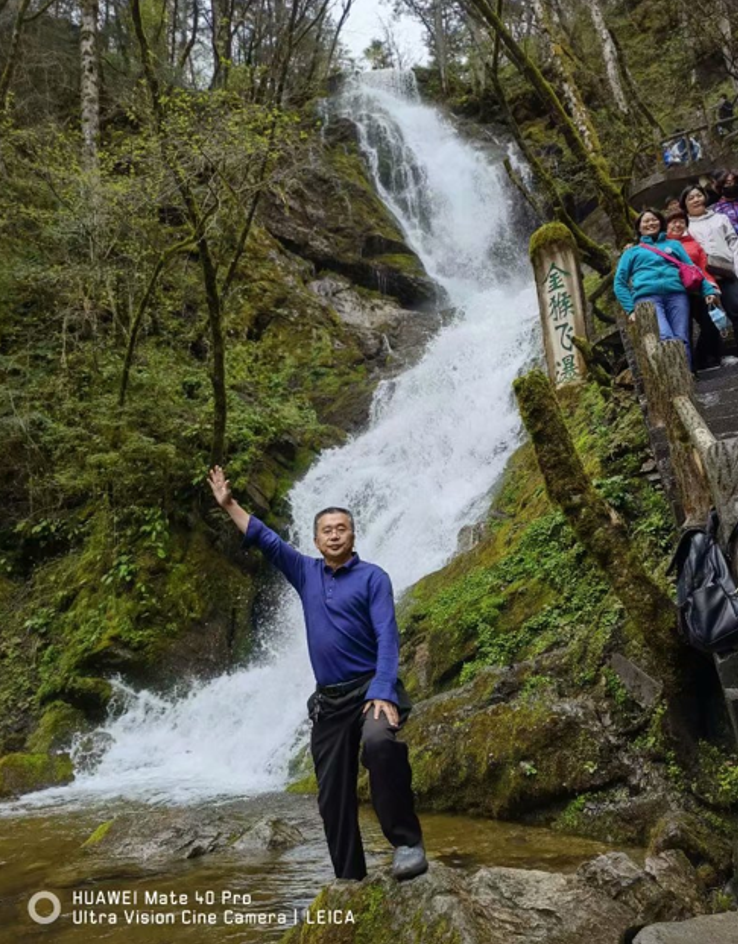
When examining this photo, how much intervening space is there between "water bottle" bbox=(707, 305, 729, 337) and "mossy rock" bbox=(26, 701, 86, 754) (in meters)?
8.57

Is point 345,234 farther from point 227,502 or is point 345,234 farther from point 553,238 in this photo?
point 227,502

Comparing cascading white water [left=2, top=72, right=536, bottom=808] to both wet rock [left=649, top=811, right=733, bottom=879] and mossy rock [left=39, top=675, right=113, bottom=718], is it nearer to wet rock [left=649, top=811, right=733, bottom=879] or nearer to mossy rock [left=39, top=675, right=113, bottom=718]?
mossy rock [left=39, top=675, right=113, bottom=718]

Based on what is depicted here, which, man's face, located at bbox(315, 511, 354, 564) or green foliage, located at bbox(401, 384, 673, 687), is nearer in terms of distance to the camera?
man's face, located at bbox(315, 511, 354, 564)

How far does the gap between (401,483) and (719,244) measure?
21.6ft

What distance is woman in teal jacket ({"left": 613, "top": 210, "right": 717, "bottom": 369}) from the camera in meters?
6.34

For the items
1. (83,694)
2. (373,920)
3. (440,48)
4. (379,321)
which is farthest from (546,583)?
(440,48)

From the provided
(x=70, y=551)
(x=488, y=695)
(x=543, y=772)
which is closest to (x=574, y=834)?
(x=543, y=772)

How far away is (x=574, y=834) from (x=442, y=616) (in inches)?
122

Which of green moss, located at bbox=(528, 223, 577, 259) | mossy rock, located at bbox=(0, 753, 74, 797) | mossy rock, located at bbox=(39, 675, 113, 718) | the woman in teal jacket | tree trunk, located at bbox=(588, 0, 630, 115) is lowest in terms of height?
mossy rock, located at bbox=(0, 753, 74, 797)

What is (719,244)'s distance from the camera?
6.87 meters

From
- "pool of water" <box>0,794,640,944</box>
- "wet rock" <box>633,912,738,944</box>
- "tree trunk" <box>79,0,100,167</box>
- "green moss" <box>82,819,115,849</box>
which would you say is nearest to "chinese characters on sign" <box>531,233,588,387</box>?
"pool of water" <box>0,794,640,944</box>

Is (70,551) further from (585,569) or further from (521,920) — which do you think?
(521,920)

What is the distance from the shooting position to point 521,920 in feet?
9.18

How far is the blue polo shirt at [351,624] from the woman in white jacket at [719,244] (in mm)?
5291
